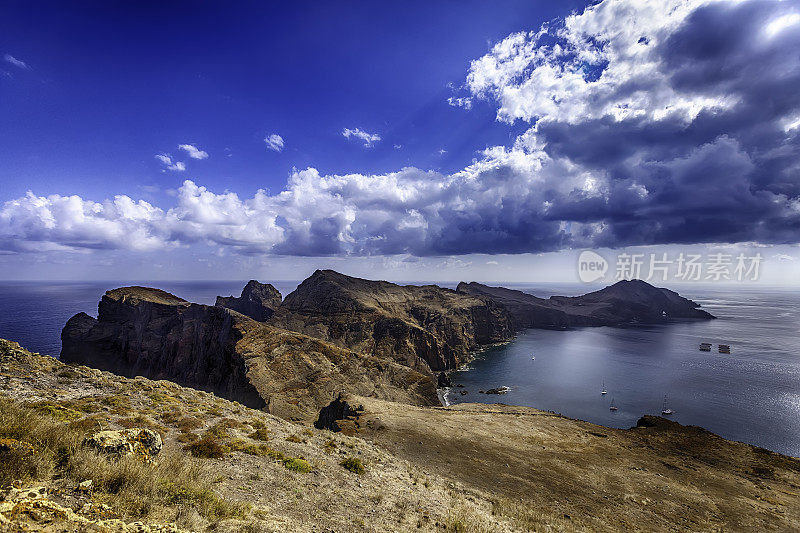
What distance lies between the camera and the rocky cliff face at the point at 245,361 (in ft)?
175

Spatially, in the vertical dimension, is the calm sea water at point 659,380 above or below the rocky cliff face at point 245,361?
below

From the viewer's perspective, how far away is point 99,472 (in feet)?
25.7

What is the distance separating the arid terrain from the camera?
7.65m

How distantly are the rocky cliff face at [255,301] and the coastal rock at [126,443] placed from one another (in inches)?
6616

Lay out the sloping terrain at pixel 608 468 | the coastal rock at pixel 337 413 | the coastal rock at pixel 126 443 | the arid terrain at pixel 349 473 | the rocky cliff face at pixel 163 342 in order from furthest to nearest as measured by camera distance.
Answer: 1. the rocky cliff face at pixel 163 342
2. the coastal rock at pixel 337 413
3. the sloping terrain at pixel 608 468
4. the coastal rock at pixel 126 443
5. the arid terrain at pixel 349 473

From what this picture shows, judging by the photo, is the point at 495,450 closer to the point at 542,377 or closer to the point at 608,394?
the point at 608,394

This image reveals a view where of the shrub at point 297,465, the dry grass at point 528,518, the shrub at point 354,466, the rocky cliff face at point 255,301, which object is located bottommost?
the rocky cliff face at point 255,301

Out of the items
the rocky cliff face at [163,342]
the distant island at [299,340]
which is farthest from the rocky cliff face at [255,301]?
the rocky cliff face at [163,342]

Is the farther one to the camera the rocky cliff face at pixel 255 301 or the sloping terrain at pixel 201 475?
the rocky cliff face at pixel 255 301

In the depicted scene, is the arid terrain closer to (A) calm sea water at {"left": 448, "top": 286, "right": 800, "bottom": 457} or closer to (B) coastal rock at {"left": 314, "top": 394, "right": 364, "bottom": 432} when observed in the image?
(B) coastal rock at {"left": 314, "top": 394, "right": 364, "bottom": 432}

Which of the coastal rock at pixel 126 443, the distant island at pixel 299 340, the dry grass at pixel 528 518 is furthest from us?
the distant island at pixel 299 340

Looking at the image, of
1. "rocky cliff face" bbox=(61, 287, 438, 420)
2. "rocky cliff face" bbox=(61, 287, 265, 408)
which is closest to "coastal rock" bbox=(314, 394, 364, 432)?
"rocky cliff face" bbox=(61, 287, 438, 420)

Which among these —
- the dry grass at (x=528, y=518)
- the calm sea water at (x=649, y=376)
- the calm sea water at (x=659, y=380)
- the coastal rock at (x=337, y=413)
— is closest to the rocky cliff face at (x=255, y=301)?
the calm sea water at (x=649, y=376)

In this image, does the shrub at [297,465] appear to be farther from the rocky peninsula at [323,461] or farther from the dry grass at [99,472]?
the dry grass at [99,472]
